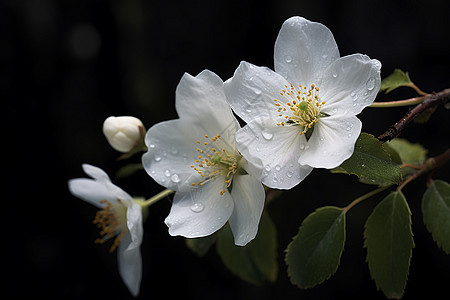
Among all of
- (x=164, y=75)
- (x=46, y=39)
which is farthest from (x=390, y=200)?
(x=46, y=39)

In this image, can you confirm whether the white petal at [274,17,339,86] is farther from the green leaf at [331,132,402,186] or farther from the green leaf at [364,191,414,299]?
the green leaf at [364,191,414,299]

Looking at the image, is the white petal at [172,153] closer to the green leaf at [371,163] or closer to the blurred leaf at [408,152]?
the green leaf at [371,163]

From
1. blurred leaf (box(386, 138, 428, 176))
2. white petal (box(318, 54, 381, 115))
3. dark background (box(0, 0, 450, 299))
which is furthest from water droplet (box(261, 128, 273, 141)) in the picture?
dark background (box(0, 0, 450, 299))

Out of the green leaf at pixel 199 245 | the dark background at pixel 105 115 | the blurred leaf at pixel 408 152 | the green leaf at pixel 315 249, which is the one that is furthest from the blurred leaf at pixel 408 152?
the dark background at pixel 105 115

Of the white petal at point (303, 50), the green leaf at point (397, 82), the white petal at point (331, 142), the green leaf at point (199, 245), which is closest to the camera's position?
the white petal at point (331, 142)

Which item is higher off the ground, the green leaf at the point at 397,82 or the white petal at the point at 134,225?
the green leaf at the point at 397,82

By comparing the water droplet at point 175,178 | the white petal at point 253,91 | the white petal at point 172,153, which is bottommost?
the water droplet at point 175,178

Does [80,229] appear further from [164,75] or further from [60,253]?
[164,75]
